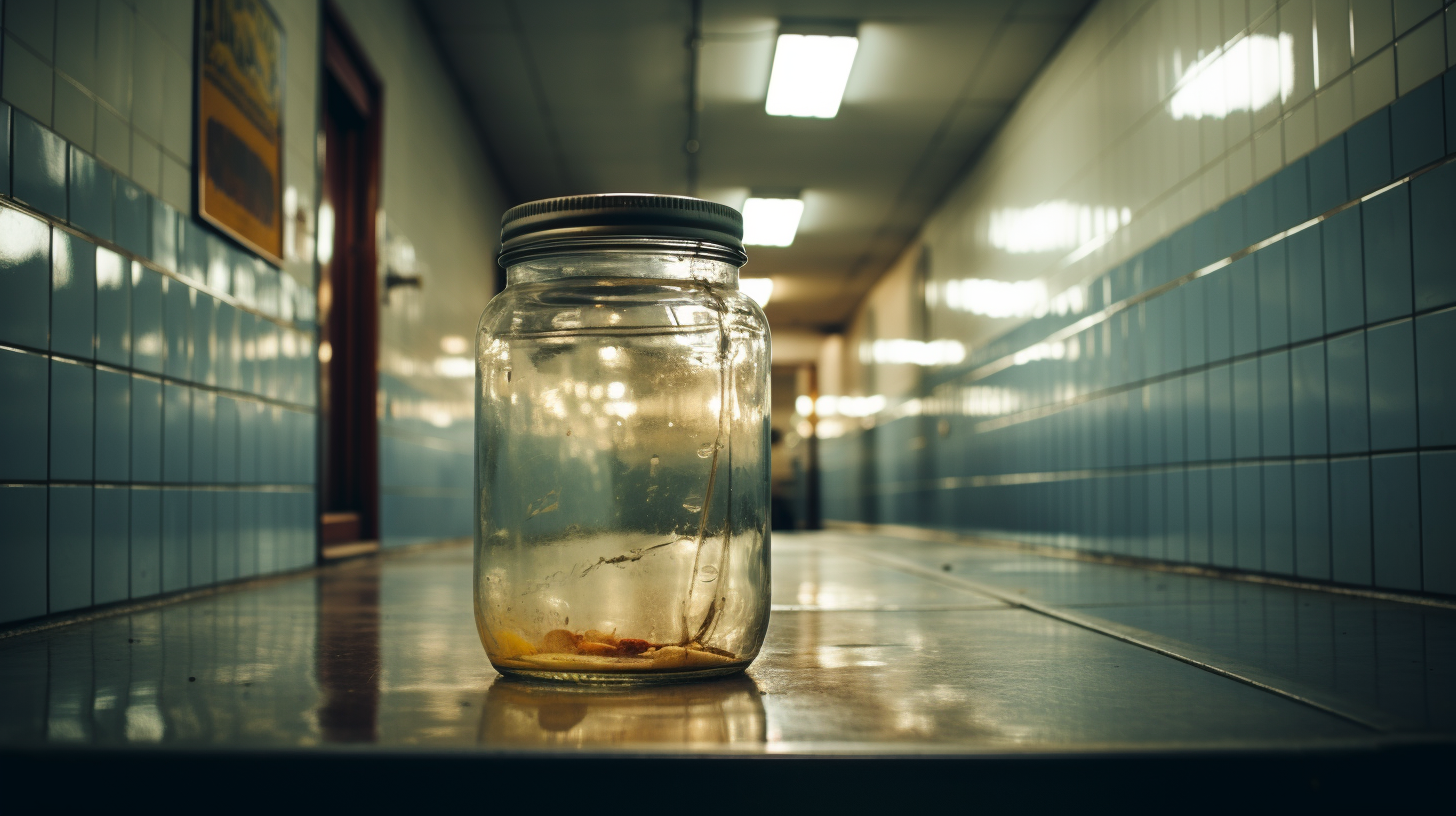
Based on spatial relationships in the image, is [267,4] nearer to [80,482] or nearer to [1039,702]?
[80,482]

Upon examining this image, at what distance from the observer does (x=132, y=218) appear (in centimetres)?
196

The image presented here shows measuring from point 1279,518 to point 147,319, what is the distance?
2.72 m

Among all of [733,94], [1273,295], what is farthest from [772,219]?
[1273,295]

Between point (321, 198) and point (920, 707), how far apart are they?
294 cm

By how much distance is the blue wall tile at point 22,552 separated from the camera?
1539 mm

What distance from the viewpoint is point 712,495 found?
0.90m

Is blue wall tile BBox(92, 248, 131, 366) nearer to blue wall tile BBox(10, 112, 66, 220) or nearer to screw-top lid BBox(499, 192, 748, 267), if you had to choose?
blue wall tile BBox(10, 112, 66, 220)

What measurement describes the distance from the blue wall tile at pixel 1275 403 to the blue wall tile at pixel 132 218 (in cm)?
266

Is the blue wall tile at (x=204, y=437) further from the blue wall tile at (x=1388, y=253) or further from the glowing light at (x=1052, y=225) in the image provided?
Answer: the glowing light at (x=1052, y=225)

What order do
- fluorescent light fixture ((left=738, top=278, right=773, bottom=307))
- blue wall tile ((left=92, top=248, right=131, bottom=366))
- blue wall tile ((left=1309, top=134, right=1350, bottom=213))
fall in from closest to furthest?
1. blue wall tile ((left=92, top=248, right=131, bottom=366))
2. blue wall tile ((left=1309, top=134, right=1350, bottom=213))
3. fluorescent light fixture ((left=738, top=278, right=773, bottom=307))

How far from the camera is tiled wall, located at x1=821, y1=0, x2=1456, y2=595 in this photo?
212 centimetres

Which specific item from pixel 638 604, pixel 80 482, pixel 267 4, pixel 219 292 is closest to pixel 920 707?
pixel 638 604

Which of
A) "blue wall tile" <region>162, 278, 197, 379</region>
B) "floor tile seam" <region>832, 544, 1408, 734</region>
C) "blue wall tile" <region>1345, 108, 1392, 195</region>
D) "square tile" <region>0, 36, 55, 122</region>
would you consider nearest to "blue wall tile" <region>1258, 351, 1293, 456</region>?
"blue wall tile" <region>1345, 108, 1392, 195</region>

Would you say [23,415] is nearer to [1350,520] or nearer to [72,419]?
[72,419]
